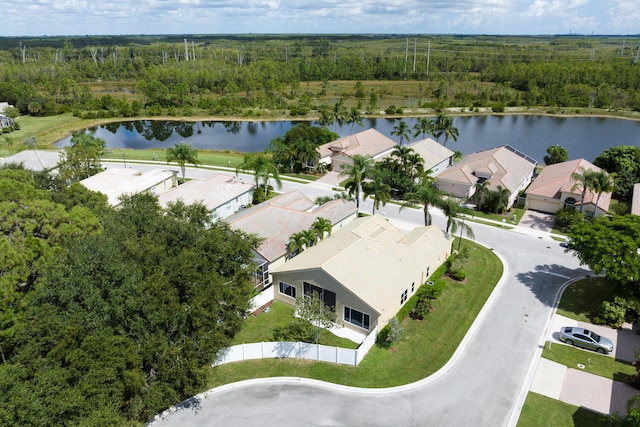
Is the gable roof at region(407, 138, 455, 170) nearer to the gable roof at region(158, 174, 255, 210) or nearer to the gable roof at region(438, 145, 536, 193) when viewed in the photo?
the gable roof at region(438, 145, 536, 193)

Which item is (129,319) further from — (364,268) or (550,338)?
(550,338)

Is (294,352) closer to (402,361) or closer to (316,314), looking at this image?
(316,314)

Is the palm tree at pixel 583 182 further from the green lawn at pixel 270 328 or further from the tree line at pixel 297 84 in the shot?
the tree line at pixel 297 84

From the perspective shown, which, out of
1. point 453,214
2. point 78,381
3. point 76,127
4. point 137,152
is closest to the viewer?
point 78,381

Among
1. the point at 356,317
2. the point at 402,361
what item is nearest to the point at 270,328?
the point at 356,317

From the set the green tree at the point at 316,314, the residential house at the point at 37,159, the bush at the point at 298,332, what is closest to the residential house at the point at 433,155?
the green tree at the point at 316,314

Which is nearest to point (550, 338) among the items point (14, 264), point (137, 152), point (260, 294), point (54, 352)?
point (260, 294)
